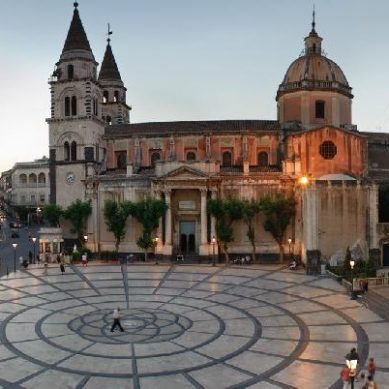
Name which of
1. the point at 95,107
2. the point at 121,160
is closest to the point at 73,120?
the point at 95,107

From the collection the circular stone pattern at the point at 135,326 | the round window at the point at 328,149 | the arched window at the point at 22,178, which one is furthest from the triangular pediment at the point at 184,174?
the arched window at the point at 22,178

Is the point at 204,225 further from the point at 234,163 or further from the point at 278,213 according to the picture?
the point at 234,163

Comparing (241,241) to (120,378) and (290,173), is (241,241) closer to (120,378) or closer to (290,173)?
(290,173)

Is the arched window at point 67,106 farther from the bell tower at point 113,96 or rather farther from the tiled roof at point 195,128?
the bell tower at point 113,96

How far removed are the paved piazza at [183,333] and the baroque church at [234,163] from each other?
25.9 ft

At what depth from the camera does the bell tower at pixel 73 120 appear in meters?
54.1

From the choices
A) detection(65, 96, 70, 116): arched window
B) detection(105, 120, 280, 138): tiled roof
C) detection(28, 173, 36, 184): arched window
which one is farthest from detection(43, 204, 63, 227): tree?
detection(28, 173, 36, 184): arched window

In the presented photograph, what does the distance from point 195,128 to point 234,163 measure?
578 cm

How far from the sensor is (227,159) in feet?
174

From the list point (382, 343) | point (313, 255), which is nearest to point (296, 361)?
point (382, 343)

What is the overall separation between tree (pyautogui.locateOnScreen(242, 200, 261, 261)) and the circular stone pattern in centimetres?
1972

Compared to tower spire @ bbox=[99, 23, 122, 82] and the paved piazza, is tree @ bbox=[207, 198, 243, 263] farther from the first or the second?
tower spire @ bbox=[99, 23, 122, 82]

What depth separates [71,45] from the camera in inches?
2157

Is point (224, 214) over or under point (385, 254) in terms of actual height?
over
